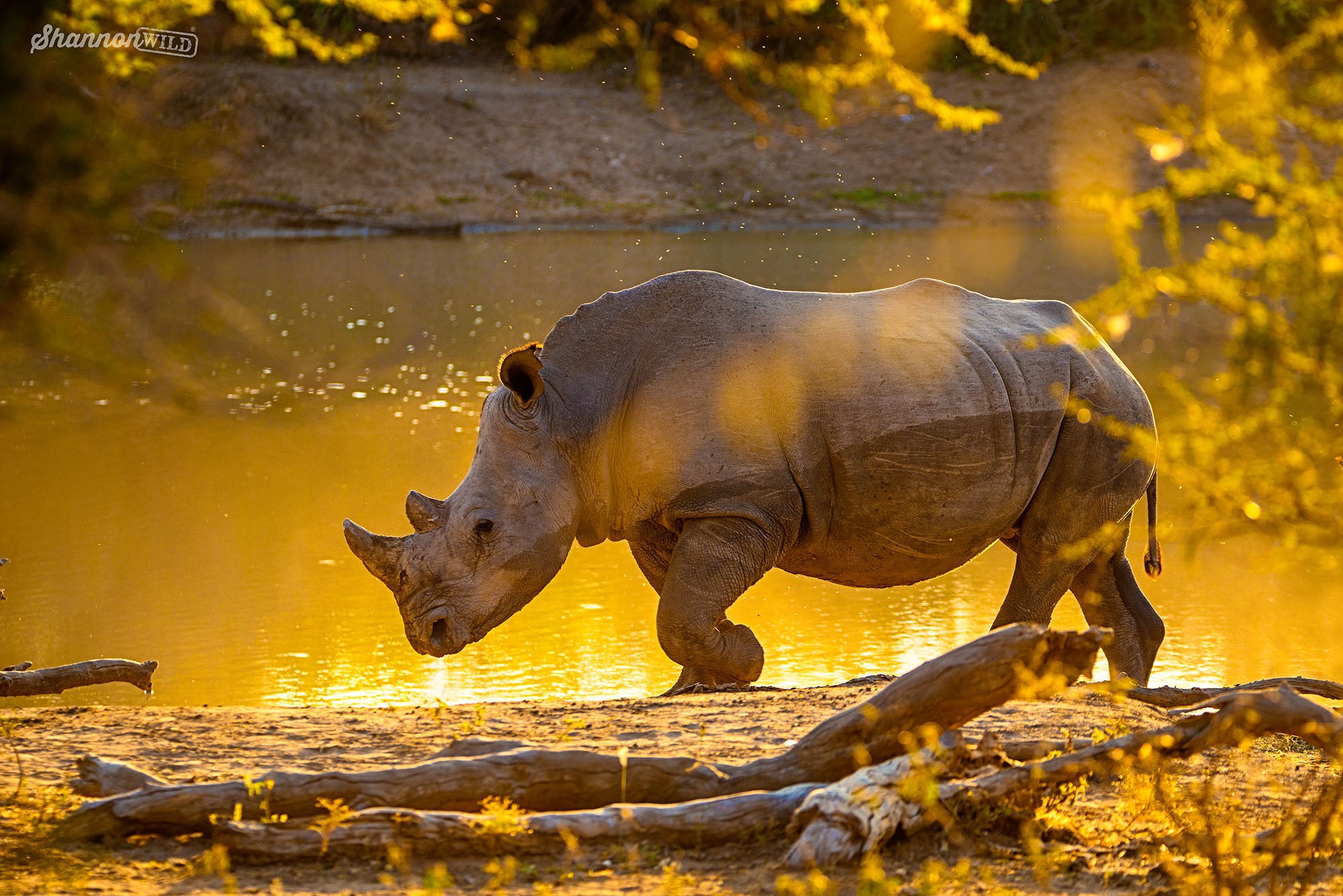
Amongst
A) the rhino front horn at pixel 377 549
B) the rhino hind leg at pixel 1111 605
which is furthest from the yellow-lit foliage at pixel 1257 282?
the rhino front horn at pixel 377 549

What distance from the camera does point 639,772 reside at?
425cm

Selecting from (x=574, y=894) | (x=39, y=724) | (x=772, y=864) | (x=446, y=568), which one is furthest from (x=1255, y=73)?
(x=39, y=724)

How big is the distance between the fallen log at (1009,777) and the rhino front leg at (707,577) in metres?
1.98

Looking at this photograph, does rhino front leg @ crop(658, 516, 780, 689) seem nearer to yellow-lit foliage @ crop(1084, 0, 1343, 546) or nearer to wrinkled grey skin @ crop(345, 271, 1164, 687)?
wrinkled grey skin @ crop(345, 271, 1164, 687)

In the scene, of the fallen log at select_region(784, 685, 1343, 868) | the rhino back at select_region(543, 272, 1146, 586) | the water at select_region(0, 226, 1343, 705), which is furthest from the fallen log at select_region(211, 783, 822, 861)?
the rhino back at select_region(543, 272, 1146, 586)

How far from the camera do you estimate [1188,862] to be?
3920 mm

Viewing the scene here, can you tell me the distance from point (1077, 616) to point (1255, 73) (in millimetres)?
5565

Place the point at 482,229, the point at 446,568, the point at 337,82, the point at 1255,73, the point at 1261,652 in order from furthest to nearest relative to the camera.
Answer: the point at 337,82
the point at 482,229
the point at 1261,652
the point at 446,568
the point at 1255,73

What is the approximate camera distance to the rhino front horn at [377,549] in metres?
6.16

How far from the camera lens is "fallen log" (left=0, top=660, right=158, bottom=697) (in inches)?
230

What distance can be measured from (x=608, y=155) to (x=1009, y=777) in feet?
97.4

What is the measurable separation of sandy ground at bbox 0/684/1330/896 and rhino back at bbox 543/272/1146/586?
759 millimetres

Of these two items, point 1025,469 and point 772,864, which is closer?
point 772,864

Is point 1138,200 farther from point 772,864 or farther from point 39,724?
point 39,724
